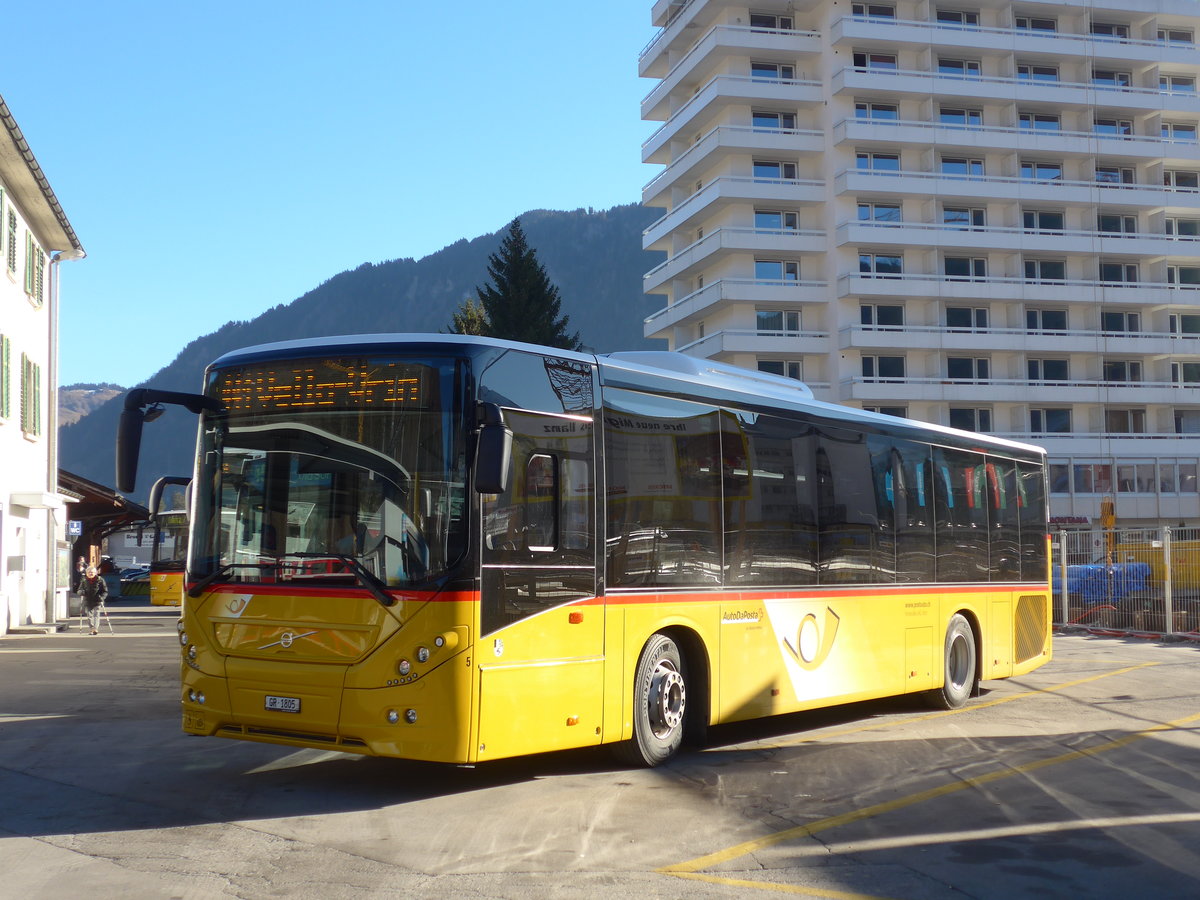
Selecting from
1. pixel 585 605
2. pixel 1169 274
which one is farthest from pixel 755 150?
pixel 585 605

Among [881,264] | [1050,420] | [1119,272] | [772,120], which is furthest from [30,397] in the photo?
[1119,272]

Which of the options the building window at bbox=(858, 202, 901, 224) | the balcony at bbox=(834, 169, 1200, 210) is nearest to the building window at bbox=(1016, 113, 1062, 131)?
the balcony at bbox=(834, 169, 1200, 210)

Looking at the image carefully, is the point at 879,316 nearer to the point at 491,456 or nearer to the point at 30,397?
the point at 30,397

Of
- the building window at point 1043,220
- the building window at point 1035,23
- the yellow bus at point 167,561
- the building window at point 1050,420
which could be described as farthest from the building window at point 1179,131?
the yellow bus at point 167,561

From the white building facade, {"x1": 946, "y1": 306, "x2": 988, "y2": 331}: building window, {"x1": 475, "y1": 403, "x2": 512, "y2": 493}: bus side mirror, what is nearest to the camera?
{"x1": 475, "y1": 403, "x2": 512, "y2": 493}: bus side mirror

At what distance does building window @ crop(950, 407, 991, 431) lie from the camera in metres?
68.7

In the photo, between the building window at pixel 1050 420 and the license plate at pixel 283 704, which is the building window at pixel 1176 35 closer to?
the building window at pixel 1050 420

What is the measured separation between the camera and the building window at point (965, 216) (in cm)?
6969

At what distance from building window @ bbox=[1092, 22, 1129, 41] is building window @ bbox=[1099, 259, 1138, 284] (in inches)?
478

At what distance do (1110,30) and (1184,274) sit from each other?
45.2 ft

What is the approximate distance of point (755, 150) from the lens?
67188 millimetres

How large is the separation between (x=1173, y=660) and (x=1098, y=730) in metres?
9.48

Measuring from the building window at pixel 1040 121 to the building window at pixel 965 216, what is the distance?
5.32 m

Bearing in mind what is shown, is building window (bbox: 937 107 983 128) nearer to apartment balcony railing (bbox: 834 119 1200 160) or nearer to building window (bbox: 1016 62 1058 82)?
apartment balcony railing (bbox: 834 119 1200 160)
